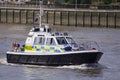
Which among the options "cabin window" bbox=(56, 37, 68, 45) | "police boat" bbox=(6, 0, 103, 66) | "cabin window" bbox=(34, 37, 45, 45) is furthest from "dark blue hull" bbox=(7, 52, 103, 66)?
"cabin window" bbox=(56, 37, 68, 45)

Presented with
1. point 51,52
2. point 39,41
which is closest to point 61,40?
point 51,52

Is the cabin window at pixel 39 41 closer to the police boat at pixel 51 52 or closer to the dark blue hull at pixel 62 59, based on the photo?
the police boat at pixel 51 52

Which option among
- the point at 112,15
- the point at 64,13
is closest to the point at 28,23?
the point at 64,13

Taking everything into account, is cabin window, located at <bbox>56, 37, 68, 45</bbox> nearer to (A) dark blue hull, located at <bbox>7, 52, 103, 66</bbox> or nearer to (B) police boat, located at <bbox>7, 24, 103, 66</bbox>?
(B) police boat, located at <bbox>7, 24, 103, 66</bbox>

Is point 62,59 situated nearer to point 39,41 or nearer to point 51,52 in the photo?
point 51,52

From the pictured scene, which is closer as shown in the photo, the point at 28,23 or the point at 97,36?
the point at 97,36

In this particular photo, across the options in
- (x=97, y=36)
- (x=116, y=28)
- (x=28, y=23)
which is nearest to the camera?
(x=97, y=36)

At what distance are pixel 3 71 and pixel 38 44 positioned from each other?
9.66 feet

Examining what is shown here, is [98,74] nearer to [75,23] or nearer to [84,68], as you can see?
[84,68]

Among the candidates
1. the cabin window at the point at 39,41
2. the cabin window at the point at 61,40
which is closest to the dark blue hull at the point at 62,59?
the cabin window at the point at 39,41

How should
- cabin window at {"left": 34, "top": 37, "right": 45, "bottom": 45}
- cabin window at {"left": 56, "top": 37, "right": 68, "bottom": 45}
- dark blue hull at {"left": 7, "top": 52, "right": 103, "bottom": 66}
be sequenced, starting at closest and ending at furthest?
dark blue hull at {"left": 7, "top": 52, "right": 103, "bottom": 66} < cabin window at {"left": 56, "top": 37, "right": 68, "bottom": 45} < cabin window at {"left": 34, "top": 37, "right": 45, "bottom": 45}

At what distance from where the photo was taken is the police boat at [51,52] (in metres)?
38.3

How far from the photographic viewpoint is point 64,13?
9300 centimetres

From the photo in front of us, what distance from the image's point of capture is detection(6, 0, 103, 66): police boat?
38.3 meters
